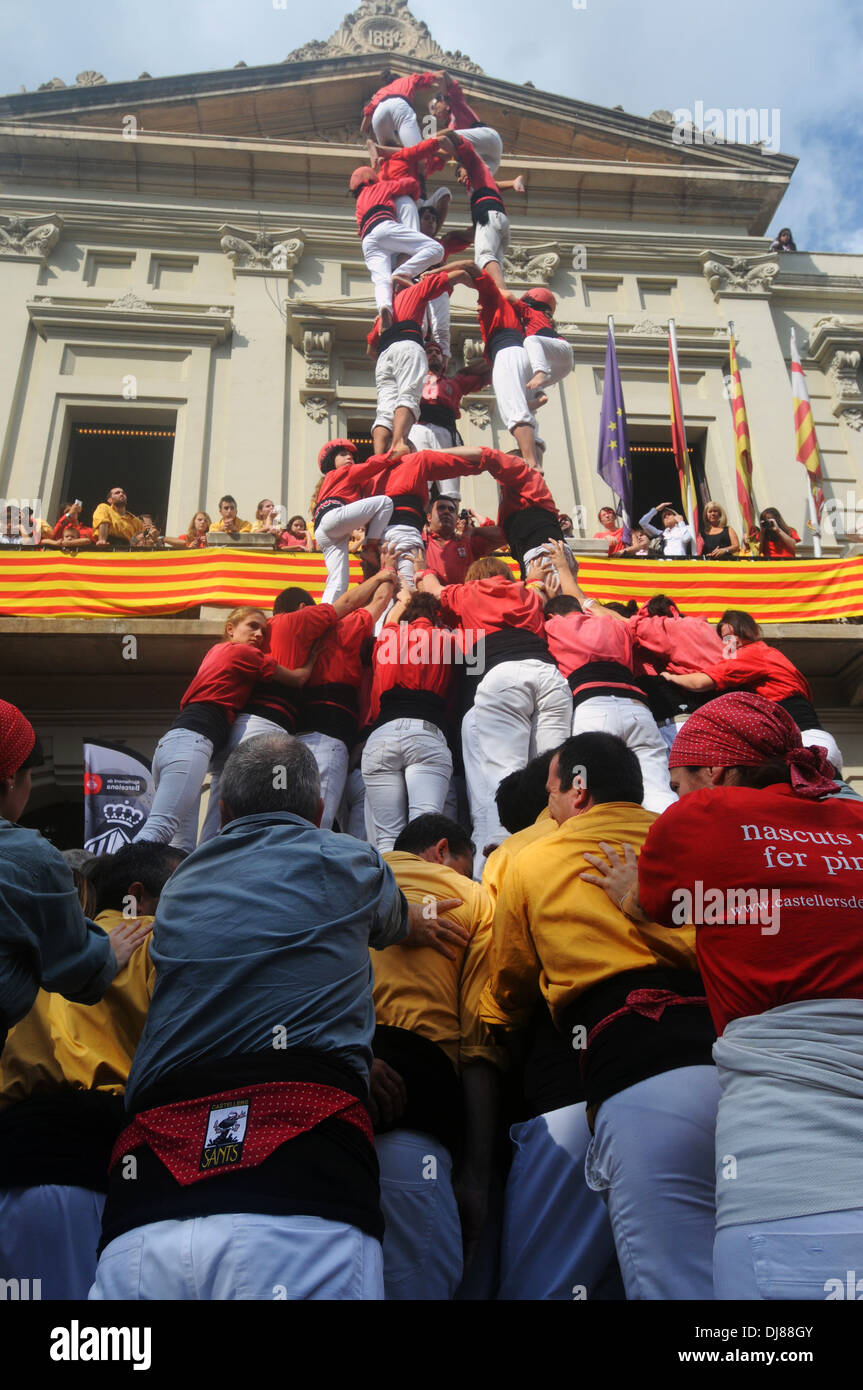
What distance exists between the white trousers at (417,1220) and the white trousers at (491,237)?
10.4m

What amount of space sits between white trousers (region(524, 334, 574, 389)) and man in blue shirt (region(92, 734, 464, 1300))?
8729mm

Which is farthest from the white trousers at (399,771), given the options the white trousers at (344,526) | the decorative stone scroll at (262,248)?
the decorative stone scroll at (262,248)

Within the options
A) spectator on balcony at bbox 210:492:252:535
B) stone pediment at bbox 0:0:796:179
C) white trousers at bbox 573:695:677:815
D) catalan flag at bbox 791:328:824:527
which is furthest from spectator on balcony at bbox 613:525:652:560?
stone pediment at bbox 0:0:796:179

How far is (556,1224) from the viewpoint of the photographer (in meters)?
2.98

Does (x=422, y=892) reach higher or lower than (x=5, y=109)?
lower

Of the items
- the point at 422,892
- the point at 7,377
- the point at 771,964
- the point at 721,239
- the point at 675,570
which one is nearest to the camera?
the point at 771,964

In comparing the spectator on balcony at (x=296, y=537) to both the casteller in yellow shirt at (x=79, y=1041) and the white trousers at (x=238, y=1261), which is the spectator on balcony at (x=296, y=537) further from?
the white trousers at (x=238, y=1261)

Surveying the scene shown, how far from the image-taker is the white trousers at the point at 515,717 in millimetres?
5996

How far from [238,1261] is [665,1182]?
1.02m

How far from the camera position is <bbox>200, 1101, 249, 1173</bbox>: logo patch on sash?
7.22 feet
